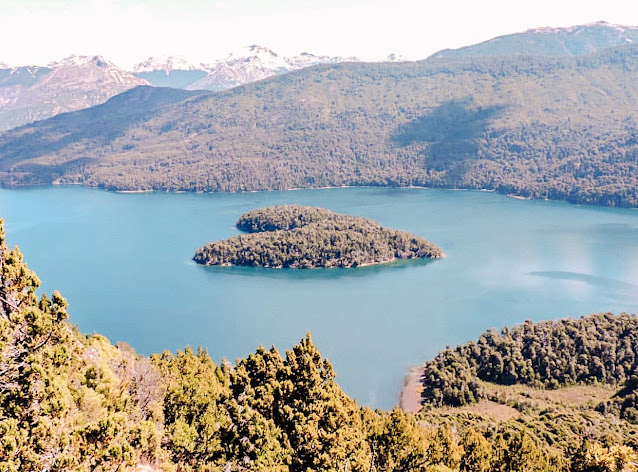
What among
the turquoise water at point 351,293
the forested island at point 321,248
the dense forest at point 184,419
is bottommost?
the turquoise water at point 351,293

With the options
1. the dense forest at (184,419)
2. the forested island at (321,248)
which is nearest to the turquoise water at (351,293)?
the forested island at (321,248)

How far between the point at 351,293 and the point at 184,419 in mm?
88732

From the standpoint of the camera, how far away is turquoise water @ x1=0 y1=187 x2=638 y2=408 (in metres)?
90.6

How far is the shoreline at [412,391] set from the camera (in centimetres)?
7056

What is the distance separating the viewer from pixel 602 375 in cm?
7688

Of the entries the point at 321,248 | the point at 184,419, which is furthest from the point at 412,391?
the point at 321,248

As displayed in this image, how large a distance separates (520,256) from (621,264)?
77.7 ft

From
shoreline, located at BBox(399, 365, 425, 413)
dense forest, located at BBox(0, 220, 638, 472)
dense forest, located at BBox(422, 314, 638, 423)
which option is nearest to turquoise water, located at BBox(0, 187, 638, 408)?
shoreline, located at BBox(399, 365, 425, 413)

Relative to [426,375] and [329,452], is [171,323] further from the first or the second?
[329,452]

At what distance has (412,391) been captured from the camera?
74.1 meters

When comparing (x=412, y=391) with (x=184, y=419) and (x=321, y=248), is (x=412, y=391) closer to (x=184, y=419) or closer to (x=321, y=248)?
(x=184, y=419)

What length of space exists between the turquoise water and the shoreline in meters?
1.32

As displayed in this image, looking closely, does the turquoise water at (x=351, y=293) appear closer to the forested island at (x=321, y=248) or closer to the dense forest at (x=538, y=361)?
the forested island at (x=321, y=248)

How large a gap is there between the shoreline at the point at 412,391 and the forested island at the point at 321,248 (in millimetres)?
62875
